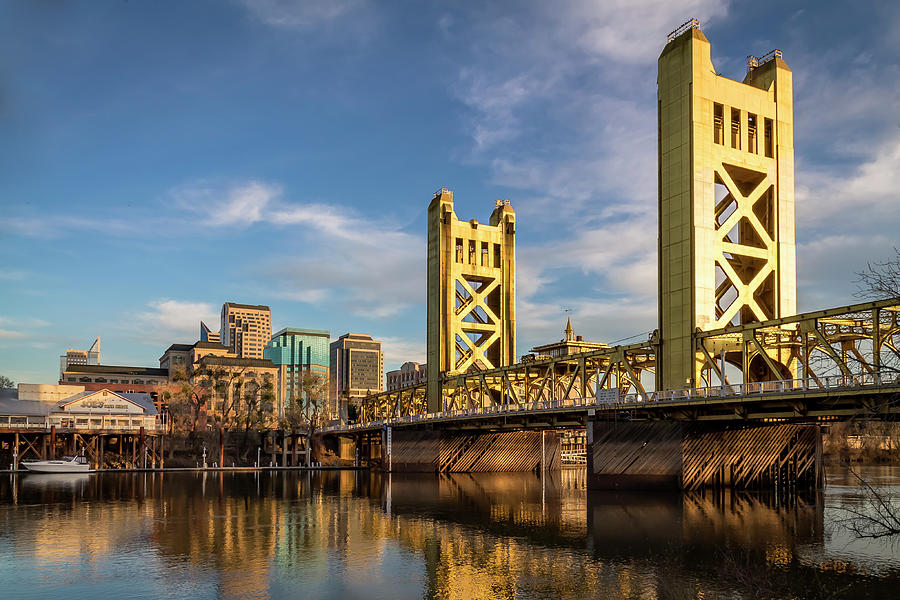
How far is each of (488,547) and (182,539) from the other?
13.9 meters

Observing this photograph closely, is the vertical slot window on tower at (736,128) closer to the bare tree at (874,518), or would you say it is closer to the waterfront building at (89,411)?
the bare tree at (874,518)

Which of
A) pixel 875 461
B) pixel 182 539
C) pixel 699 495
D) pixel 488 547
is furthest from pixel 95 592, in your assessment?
pixel 875 461

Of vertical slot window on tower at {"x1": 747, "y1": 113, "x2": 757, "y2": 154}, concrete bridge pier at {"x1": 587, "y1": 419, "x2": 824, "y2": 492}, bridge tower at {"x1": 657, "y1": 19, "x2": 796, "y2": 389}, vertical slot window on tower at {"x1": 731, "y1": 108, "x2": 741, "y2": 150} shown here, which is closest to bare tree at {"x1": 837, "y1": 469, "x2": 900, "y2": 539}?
concrete bridge pier at {"x1": 587, "y1": 419, "x2": 824, "y2": 492}

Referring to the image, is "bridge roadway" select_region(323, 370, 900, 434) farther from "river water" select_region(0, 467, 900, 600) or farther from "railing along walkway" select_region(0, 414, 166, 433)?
"railing along walkway" select_region(0, 414, 166, 433)

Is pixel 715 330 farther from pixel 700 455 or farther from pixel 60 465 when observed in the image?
pixel 60 465

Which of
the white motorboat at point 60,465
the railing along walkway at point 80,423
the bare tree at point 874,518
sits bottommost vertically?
the white motorboat at point 60,465

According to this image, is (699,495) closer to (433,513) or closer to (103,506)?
(433,513)

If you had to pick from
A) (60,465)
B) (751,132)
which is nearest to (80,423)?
(60,465)

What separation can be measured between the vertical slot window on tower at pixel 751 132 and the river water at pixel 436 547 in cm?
2800

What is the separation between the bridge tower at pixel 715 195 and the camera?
2472 inches

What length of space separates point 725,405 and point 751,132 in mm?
27004

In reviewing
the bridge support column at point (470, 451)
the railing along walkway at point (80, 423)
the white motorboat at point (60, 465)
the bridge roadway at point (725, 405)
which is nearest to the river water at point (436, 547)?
the bridge roadway at point (725, 405)

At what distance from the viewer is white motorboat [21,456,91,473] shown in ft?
308

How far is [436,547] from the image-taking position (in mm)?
36156
